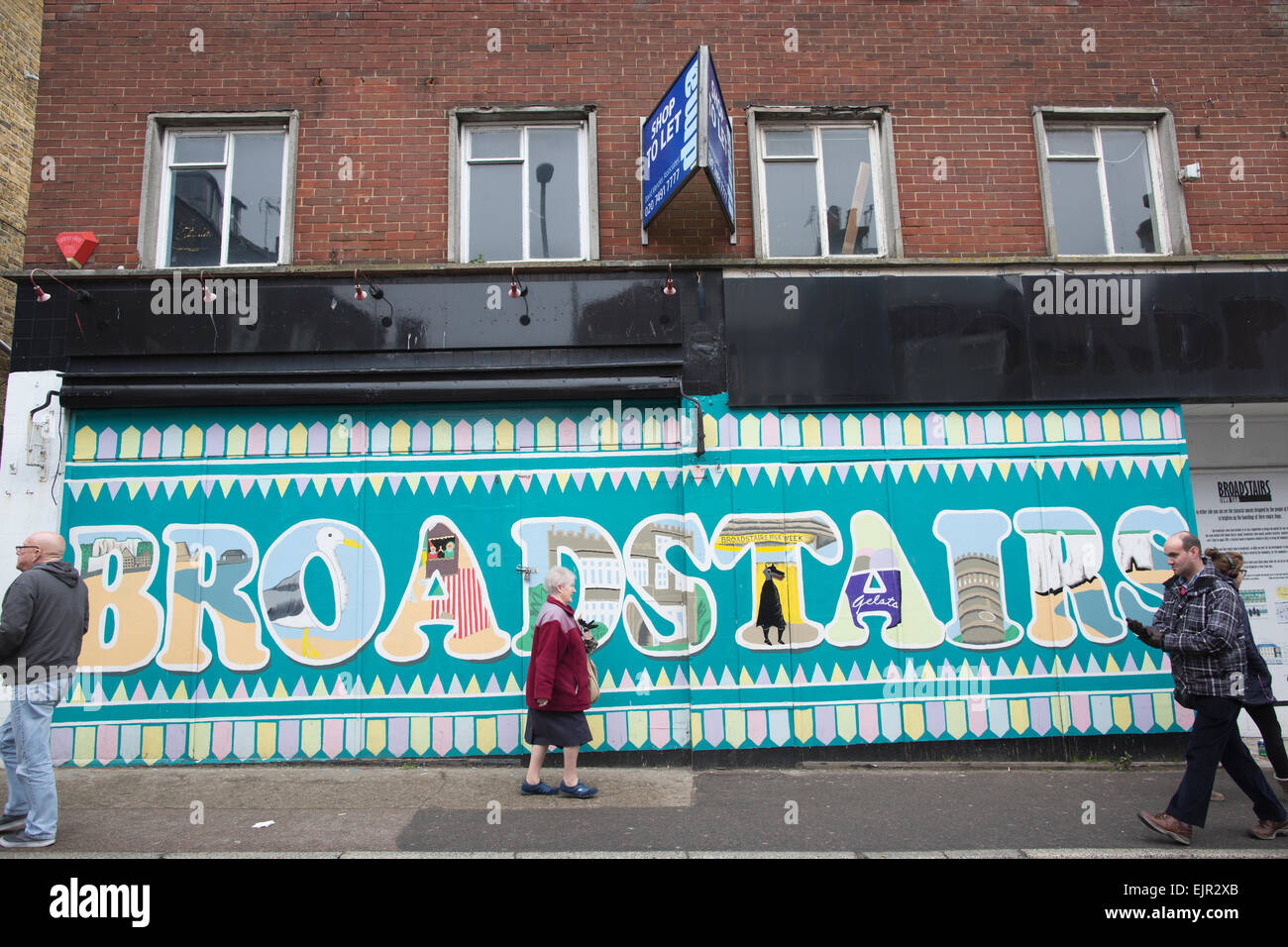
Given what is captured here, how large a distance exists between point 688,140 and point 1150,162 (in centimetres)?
526

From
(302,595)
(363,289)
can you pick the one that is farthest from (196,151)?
(302,595)

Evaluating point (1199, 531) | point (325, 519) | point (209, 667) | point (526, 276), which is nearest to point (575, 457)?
point (526, 276)

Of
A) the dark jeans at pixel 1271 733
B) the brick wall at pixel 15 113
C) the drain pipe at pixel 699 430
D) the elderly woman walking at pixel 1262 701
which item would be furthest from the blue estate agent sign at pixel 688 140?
the brick wall at pixel 15 113

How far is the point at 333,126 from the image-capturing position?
26.8 feet

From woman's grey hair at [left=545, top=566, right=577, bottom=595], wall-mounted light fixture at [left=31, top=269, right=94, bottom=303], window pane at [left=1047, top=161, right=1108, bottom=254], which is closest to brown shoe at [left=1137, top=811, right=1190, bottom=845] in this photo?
woman's grey hair at [left=545, top=566, right=577, bottom=595]

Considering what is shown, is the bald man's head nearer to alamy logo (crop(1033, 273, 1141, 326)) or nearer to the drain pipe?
the drain pipe

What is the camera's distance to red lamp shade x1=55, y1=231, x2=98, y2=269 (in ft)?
25.2

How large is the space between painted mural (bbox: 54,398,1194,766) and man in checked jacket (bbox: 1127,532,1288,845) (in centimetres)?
225

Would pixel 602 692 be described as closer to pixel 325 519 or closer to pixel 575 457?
pixel 575 457

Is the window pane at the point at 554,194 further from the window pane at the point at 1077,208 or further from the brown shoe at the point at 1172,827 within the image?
the brown shoe at the point at 1172,827

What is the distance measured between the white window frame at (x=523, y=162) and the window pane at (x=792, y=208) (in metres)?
1.81

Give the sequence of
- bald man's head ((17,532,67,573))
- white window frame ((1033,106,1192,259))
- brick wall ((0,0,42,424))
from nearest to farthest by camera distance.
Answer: bald man's head ((17,532,67,573)), white window frame ((1033,106,1192,259)), brick wall ((0,0,42,424))

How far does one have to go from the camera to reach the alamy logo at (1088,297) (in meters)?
7.95

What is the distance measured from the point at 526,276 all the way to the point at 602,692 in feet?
13.2
